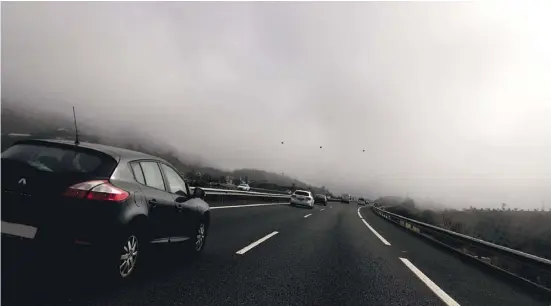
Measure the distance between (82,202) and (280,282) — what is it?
Answer: 291 cm

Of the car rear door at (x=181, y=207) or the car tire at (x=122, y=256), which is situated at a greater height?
the car rear door at (x=181, y=207)

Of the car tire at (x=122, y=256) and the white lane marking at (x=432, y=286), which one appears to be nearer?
the car tire at (x=122, y=256)

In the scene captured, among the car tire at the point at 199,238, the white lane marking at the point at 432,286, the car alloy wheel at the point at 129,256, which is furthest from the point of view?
the car tire at the point at 199,238

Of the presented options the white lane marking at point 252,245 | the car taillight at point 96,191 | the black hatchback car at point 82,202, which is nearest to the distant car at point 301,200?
the white lane marking at point 252,245

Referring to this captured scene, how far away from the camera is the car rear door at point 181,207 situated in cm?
561

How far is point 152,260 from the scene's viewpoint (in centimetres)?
592

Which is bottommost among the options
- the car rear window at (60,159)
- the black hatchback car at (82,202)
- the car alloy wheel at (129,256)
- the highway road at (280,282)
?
the highway road at (280,282)

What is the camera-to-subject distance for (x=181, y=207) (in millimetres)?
5758

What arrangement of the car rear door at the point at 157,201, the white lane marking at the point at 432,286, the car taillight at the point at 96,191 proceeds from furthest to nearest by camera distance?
the white lane marking at the point at 432,286
the car rear door at the point at 157,201
the car taillight at the point at 96,191

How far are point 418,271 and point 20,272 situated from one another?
6.45m

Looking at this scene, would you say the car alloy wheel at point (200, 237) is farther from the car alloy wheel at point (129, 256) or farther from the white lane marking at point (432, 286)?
the white lane marking at point (432, 286)

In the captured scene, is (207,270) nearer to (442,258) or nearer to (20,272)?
(20,272)

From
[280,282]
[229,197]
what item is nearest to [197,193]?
[280,282]

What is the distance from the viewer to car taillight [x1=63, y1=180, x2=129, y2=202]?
3828 mm
